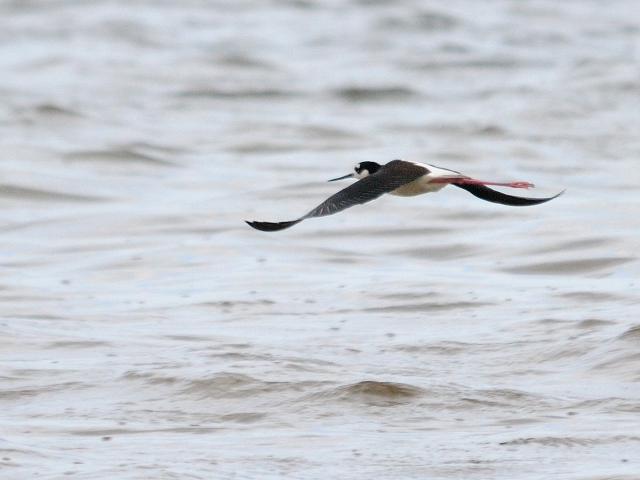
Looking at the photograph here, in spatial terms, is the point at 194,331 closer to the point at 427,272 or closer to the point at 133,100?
the point at 427,272

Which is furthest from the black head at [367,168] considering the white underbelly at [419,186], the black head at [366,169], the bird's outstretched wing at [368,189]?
the white underbelly at [419,186]

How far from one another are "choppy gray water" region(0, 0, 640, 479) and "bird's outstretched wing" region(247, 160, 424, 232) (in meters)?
1.06

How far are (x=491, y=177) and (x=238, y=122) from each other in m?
5.17

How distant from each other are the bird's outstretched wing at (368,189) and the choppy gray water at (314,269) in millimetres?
1059

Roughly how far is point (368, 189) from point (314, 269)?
14.2 feet

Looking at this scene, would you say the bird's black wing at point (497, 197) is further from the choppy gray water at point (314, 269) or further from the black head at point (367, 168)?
the choppy gray water at point (314, 269)

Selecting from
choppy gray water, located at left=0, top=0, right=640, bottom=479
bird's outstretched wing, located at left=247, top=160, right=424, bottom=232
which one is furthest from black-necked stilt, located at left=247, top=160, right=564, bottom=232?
choppy gray water, located at left=0, top=0, right=640, bottom=479

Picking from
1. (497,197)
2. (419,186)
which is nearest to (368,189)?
(419,186)

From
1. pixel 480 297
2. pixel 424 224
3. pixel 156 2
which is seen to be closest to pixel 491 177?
pixel 424 224

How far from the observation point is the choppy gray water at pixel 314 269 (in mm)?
5973

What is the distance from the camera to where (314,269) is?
1031 cm

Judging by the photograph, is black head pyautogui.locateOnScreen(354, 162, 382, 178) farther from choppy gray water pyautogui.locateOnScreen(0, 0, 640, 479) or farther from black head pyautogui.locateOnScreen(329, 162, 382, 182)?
→ choppy gray water pyautogui.locateOnScreen(0, 0, 640, 479)

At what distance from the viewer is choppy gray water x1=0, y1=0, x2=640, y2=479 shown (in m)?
5.97

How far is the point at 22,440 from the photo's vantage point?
5.88m
